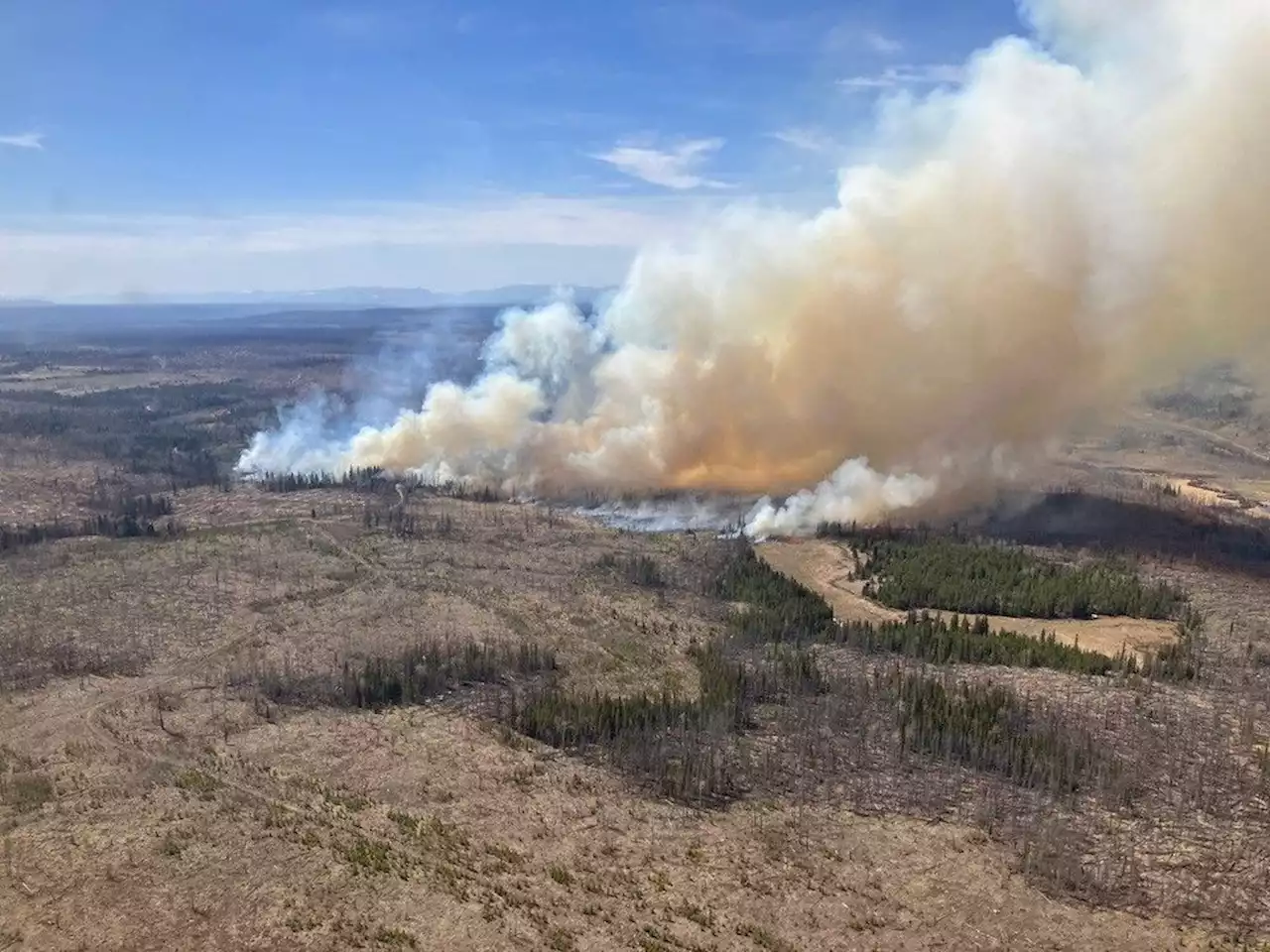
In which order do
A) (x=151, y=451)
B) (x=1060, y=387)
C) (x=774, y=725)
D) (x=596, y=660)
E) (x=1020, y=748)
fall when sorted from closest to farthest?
(x=1020, y=748)
(x=774, y=725)
(x=596, y=660)
(x=1060, y=387)
(x=151, y=451)

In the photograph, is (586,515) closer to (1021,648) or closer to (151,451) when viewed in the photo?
(1021,648)

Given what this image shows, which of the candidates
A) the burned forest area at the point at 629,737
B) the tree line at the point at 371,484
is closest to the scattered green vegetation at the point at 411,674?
the burned forest area at the point at 629,737

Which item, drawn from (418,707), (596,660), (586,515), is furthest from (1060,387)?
(418,707)

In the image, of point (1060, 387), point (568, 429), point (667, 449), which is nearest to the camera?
point (1060, 387)

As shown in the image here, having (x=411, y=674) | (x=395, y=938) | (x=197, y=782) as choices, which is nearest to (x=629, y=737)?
(x=411, y=674)

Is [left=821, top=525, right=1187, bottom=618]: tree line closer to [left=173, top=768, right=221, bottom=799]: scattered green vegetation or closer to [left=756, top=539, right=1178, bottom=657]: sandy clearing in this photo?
[left=756, top=539, right=1178, bottom=657]: sandy clearing

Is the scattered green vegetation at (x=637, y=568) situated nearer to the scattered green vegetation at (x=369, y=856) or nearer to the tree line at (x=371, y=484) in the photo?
the tree line at (x=371, y=484)
